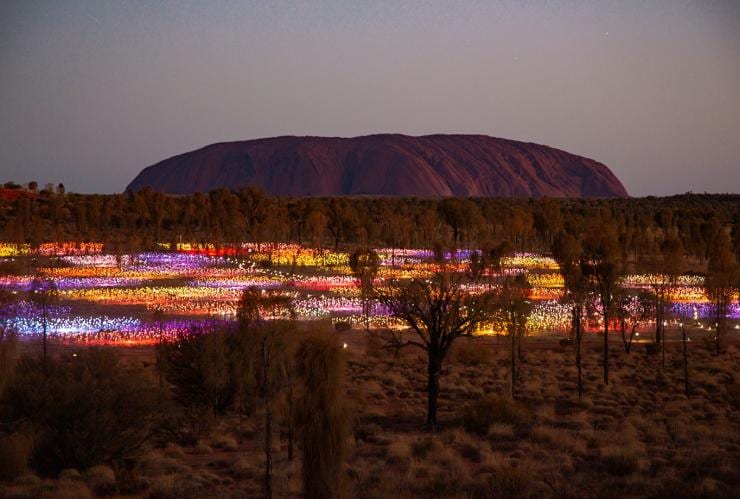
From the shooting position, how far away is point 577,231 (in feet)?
259

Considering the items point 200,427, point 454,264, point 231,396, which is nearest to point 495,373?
point 231,396

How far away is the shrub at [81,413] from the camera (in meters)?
14.8

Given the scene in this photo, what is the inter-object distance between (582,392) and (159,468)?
13910mm

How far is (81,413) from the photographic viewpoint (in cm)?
1490

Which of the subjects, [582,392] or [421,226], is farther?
[421,226]

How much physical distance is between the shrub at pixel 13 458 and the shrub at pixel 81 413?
619mm

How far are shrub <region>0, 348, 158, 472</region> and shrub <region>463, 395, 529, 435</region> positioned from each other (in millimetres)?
7096

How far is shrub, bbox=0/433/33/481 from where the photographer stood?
13.7 metres

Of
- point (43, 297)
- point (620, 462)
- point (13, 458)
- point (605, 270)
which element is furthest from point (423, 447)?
point (43, 297)

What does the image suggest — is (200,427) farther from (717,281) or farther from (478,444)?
(717,281)

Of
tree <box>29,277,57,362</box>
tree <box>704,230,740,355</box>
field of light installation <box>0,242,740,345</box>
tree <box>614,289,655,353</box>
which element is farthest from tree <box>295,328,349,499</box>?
tree <box>704,230,740,355</box>

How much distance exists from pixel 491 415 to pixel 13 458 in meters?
9.95

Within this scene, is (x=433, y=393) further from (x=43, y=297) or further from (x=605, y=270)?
(x=43, y=297)

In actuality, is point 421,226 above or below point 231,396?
above
